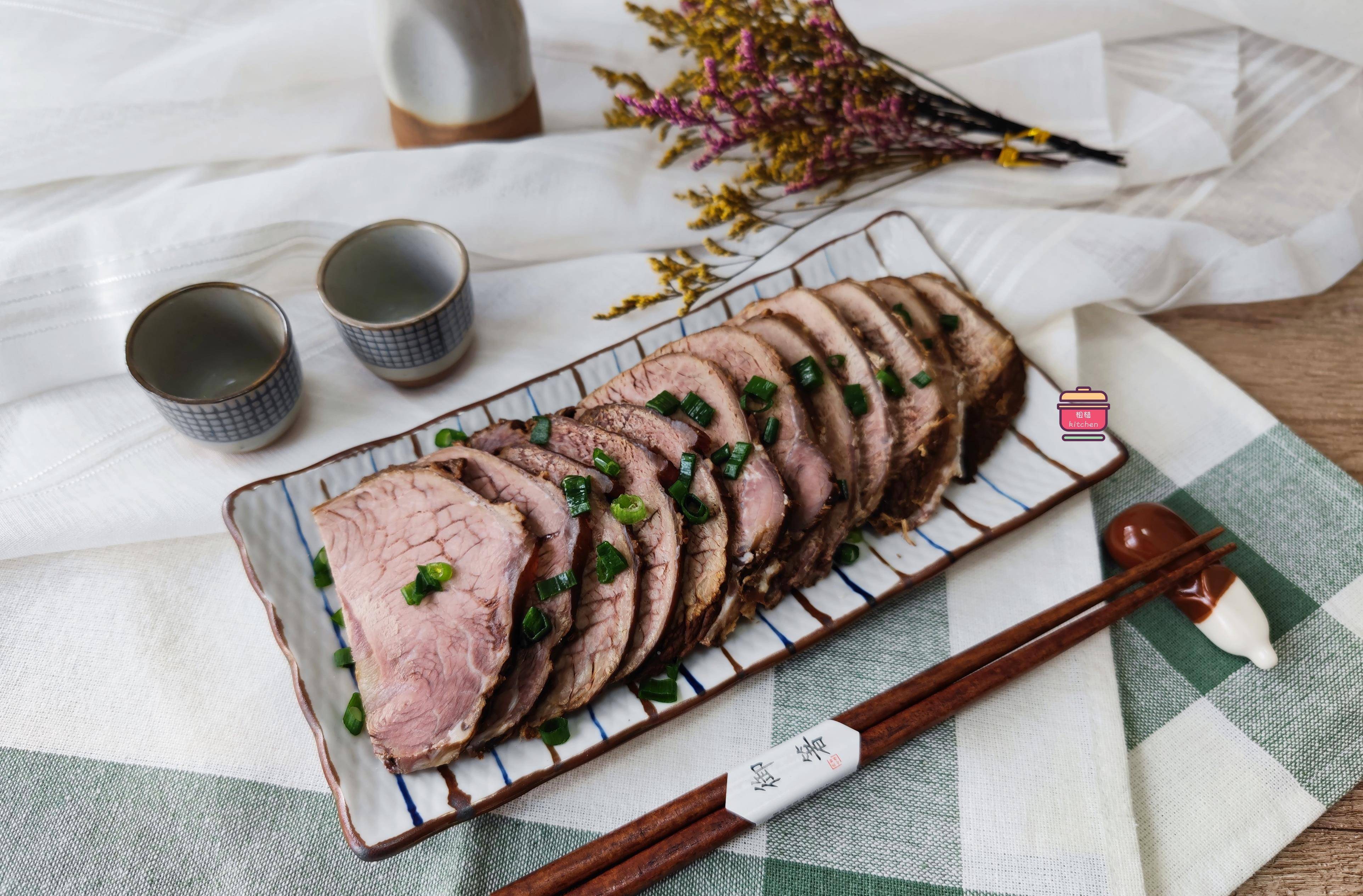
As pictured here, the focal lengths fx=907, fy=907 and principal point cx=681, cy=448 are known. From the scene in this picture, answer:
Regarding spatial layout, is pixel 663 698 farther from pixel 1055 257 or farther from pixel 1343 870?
pixel 1055 257

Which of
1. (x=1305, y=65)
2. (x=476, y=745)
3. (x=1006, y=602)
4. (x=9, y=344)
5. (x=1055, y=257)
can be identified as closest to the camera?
(x=476, y=745)

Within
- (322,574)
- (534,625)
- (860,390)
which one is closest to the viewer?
(534,625)

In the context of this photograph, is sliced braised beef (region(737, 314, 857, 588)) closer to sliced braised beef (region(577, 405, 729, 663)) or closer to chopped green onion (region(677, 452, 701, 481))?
sliced braised beef (region(577, 405, 729, 663))

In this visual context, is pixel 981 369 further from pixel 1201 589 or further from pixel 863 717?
pixel 863 717

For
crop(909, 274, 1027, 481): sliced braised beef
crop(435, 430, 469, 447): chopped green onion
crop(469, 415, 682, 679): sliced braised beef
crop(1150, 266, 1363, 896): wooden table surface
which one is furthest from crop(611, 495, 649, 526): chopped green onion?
crop(1150, 266, 1363, 896): wooden table surface

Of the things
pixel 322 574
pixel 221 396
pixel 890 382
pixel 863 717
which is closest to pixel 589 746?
pixel 863 717

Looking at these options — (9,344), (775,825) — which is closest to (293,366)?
(9,344)
